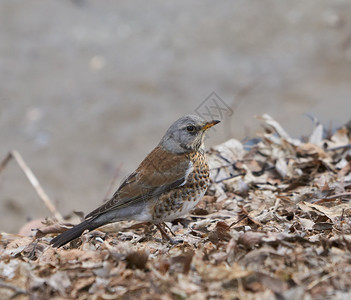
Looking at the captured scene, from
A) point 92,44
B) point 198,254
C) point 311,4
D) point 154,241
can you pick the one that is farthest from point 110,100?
point 198,254

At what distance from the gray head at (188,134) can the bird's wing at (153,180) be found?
5.4 inches

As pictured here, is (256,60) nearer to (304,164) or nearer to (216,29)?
(216,29)

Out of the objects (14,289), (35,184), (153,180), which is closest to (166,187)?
(153,180)

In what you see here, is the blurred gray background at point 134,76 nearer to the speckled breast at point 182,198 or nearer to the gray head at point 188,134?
the gray head at point 188,134

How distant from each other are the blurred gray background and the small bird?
16.6 feet

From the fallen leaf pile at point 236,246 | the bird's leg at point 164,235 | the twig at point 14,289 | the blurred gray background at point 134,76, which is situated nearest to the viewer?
the fallen leaf pile at point 236,246

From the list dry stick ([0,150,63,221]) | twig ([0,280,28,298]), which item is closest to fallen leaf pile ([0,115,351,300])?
twig ([0,280,28,298])

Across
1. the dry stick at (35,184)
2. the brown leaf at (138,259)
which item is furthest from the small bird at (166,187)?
the dry stick at (35,184)

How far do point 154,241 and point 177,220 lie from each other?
79 centimetres

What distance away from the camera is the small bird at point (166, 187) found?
5693 millimetres

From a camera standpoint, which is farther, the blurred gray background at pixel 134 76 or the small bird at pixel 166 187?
the blurred gray background at pixel 134 76

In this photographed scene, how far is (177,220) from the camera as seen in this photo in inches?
254

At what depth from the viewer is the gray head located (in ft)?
20.0

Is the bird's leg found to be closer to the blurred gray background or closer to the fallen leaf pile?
the fallen leaf pile
